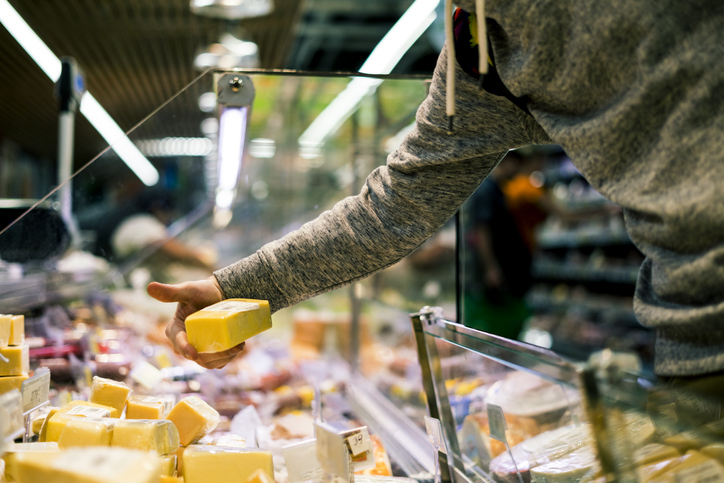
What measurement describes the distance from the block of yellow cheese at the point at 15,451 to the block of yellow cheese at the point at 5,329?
307mm

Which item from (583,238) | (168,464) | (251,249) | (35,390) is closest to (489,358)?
(168,464)

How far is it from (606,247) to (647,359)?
1.21 meters

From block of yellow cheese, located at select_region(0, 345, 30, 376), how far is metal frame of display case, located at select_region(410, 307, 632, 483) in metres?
0.81

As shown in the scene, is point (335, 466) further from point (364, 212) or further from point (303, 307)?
point (303, 307)

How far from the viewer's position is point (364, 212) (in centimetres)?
101

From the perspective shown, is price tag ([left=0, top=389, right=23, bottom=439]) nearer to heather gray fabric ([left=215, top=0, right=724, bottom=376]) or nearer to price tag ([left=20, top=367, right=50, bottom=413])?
price tag ([left=20, top=367, right=50, bottom=413])

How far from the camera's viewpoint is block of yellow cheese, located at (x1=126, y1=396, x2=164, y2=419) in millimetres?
963

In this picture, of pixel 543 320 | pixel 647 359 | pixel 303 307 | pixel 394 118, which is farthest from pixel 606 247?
pixel 394 118

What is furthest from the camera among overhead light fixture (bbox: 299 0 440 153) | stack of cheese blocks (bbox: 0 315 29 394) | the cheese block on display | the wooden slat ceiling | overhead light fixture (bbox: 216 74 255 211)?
the wooden slat ceiling

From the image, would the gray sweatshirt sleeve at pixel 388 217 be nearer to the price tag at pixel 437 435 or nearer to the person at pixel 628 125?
the person at pixel 628 125

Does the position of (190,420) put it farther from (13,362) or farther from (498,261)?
(498,261)

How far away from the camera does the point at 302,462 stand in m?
0.97

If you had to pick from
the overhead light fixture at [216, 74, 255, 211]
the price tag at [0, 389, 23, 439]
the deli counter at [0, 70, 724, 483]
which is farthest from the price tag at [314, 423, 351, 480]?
the overhead light fixture at [216, 74, 255, 211]

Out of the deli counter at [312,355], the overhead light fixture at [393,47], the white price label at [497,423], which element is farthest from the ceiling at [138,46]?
the white price label at [497,423]
